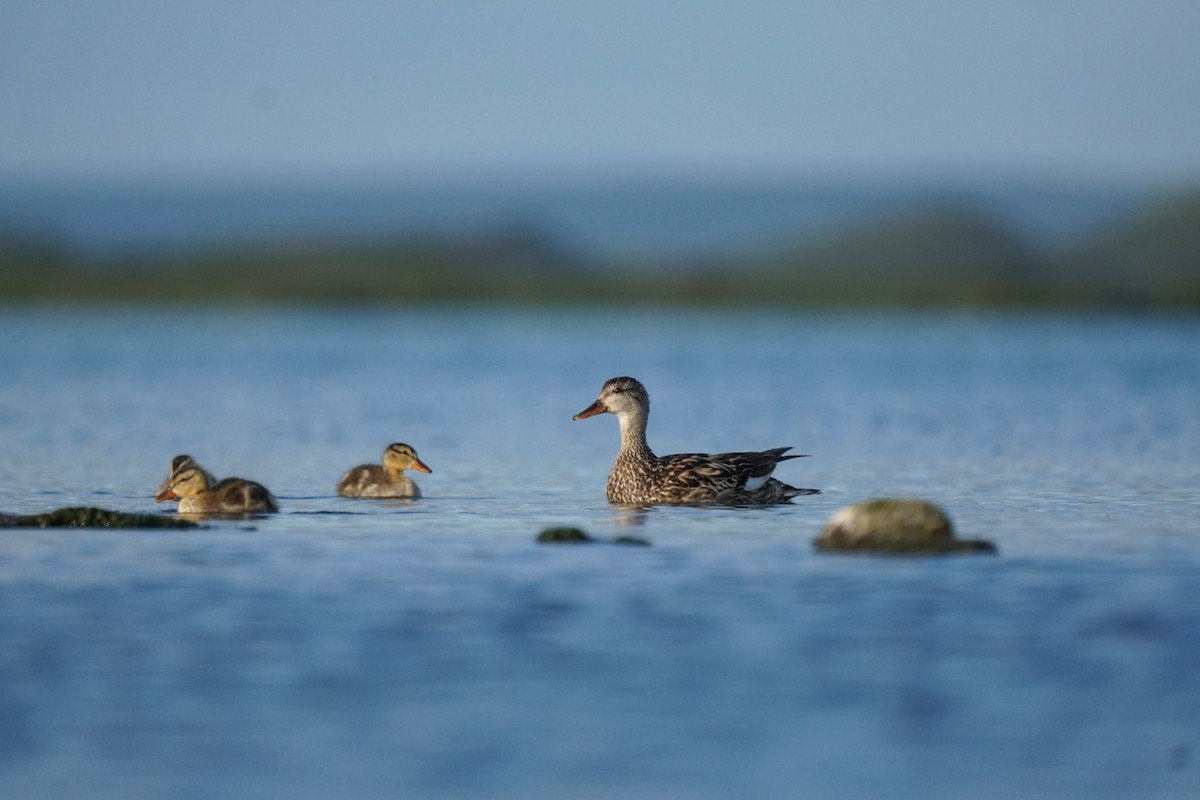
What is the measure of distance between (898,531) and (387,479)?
5.62 meters

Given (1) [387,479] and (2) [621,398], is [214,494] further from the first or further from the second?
(2) [621,398]

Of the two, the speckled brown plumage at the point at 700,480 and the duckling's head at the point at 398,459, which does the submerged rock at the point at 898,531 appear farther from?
the duckling's head at the point at 398,459

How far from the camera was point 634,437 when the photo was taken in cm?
1688

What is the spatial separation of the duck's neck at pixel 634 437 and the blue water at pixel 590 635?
0.63m

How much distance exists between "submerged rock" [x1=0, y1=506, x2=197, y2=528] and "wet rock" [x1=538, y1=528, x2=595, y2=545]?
2.57m

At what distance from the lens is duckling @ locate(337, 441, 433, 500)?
1662 centimetres

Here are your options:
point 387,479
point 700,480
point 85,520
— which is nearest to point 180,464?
point 85,520

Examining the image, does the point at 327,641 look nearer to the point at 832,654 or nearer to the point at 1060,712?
the point at 832,654

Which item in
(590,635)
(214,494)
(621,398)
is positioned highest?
(621,398)

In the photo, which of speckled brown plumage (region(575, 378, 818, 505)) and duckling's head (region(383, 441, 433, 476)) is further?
duckling's head (region(383, 441, 433, 476))

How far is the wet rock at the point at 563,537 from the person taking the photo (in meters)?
13.3

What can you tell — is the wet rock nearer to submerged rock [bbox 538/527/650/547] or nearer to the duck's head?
submerged rock [bbox 538/527/650/547]

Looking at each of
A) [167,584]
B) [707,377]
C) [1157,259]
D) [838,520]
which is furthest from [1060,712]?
[1157,259]

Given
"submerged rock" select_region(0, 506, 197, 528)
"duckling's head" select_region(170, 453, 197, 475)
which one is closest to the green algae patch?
"submerged rock" select_region(0, 506, 197, 528)
